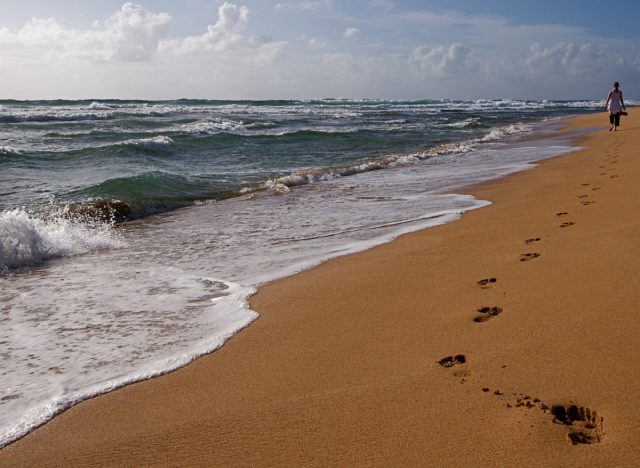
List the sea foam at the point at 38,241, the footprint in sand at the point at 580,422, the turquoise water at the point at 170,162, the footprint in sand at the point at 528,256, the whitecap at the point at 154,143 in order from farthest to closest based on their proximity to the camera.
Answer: the whitecap at the point at 154,143, the turquoise water at the point at 170,162, the sea foam at the point at 38,241, the footprint in sand at the point at 528,256, the footprint in sand at the point at 580,422

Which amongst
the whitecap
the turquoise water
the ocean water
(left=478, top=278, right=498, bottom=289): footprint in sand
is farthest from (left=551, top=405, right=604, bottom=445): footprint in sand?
the whitecap

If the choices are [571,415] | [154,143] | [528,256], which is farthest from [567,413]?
[154,143]

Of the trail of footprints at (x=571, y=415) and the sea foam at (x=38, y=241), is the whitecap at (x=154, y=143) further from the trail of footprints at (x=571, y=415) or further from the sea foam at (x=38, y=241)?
the trail of footprints at (x=571, y=415)

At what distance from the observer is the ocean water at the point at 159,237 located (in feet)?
10.8

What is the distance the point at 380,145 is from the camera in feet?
66.1

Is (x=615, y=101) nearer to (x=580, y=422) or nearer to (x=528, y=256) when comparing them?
(x=528, y=256)

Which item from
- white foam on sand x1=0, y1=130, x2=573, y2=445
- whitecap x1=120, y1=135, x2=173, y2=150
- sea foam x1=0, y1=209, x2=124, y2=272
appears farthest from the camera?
whitecap x1=120, y1=135, x2=173, y2=150

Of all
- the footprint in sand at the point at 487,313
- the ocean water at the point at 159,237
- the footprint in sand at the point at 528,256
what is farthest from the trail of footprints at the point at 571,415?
the footprint in sand at the point at 528,256

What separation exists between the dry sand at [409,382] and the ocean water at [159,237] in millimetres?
336

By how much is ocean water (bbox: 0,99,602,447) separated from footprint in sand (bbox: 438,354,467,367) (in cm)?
136

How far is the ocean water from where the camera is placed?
3305 mm

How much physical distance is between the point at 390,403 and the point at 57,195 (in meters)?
9.26

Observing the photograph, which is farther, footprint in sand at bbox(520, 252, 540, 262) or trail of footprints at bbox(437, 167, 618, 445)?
footprint in sand at bbox(520, 252, 540, 262)

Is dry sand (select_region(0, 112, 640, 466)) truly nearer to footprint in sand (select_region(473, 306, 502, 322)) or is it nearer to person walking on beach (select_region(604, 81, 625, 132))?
footprint in sand (select_region(473, 306, 502, 322))
